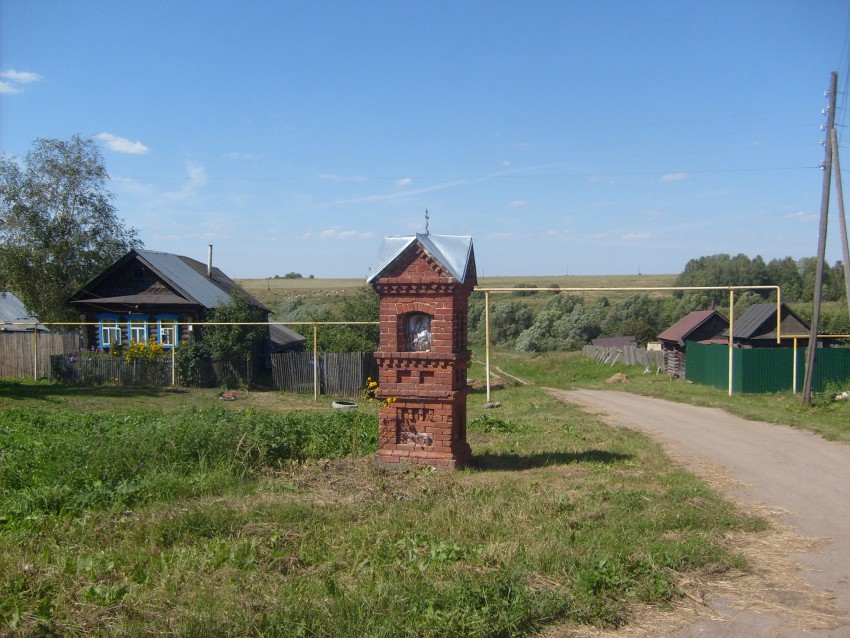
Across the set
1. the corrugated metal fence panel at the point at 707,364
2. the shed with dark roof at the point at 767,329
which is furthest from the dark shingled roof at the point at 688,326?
the shed with dark roof at the point at 767,329

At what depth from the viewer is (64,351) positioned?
87.9 feet

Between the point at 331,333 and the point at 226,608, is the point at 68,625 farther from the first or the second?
the point at 331,333

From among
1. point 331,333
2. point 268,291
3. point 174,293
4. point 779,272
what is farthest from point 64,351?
point 268,291

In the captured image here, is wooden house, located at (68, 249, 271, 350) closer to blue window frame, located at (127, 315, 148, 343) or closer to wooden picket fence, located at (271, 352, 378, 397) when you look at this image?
blue window frame, located at (127, 315, 148, 343)

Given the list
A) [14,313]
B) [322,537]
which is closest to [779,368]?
[322,537]

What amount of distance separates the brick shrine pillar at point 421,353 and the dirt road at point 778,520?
3.34 metres

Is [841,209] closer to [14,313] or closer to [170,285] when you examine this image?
[170,285]

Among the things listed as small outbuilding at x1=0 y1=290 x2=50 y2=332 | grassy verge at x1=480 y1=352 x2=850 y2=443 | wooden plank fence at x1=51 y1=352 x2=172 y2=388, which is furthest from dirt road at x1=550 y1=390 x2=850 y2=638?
small outbuilding at x1=0 y1=290 x2=50 y2=332

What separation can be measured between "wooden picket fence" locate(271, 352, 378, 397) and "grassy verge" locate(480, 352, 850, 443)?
843cm

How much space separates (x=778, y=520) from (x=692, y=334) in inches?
983

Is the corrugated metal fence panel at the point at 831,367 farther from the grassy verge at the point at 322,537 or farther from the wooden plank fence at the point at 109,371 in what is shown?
the wooden plank fence at the point at 109,371

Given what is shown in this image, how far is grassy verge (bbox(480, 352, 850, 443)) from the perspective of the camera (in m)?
14.4

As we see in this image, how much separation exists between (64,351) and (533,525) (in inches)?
990

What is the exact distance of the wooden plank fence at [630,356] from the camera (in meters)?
33.5
